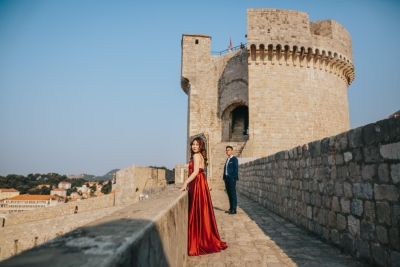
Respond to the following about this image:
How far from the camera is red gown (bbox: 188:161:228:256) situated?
3219mm

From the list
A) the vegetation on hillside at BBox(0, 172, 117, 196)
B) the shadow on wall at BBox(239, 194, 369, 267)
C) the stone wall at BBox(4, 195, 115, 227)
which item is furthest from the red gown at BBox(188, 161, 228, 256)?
the vegetation on hillside at BBox(0, 172, 117, 196)

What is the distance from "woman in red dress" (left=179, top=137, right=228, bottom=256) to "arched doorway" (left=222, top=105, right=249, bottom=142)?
51.7 ft

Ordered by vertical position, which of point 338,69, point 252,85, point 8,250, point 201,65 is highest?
point 201,65

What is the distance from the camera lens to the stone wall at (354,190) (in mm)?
2307

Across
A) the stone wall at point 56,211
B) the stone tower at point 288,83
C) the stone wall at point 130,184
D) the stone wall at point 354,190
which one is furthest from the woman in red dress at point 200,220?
the stone wall at point 56,211

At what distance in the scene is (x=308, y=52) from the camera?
16000mm

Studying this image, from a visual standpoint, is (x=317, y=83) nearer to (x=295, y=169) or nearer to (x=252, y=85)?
(x=252, y=85)

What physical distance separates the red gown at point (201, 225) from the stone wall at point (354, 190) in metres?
1.64

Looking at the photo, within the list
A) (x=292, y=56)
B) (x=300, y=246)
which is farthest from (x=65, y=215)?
(x=292, y=56)

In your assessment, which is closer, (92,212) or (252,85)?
(252,85)

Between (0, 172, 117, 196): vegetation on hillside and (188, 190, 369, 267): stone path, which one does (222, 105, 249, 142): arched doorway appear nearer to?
(188, 190, 369, 267): stone path

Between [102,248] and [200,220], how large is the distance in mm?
2478

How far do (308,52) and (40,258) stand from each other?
17973 millimetres

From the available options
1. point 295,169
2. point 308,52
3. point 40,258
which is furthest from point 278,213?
point 308,52
